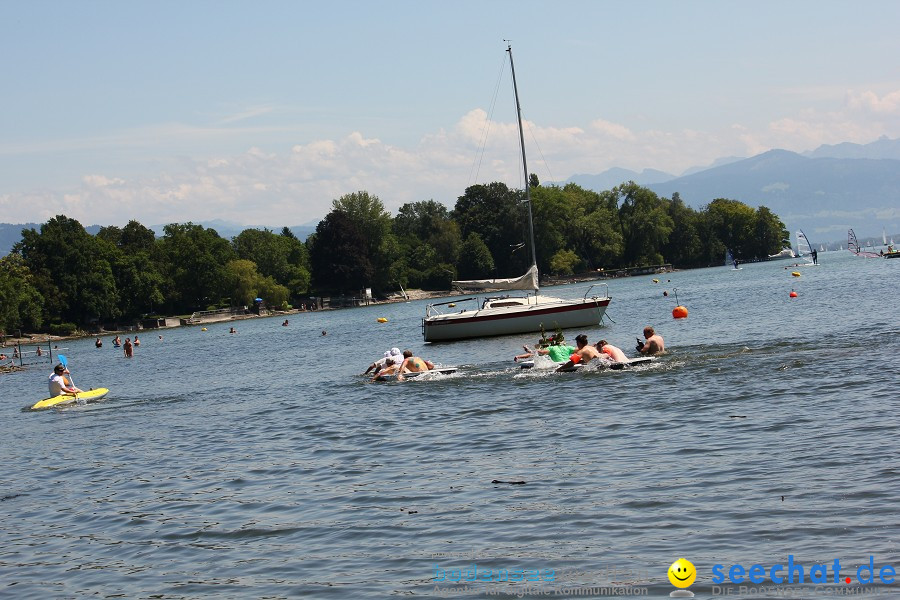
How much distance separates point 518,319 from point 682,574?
129 feet

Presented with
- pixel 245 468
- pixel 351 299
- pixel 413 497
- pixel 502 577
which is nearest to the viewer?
pixel 502 577

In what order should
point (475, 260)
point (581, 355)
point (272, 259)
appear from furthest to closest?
point (475, 260) → point (272, 259) → point (581, 355)

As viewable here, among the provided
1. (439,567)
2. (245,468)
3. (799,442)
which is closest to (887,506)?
(799,442)

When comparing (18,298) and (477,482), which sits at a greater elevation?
(18,298)

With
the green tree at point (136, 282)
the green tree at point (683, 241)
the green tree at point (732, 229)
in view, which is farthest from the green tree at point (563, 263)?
the green tree at point (136, 282)

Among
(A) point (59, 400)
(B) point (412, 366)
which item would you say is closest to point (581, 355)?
(B) point (412, 366)

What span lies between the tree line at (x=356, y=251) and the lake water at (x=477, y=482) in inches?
3967

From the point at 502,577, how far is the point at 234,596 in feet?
10.7

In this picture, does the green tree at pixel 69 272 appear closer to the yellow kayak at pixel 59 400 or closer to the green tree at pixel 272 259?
the green tree at pixel 272 259

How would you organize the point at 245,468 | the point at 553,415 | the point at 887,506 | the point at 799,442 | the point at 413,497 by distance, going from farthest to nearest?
the point at 553,415 < the point at 245,468 < the point at 799,442 < the point at 413,497 < the point at 887,506

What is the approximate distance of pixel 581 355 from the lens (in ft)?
98.4

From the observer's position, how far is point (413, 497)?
1543 cm

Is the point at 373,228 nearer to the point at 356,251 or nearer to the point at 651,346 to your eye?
the point at 356,251

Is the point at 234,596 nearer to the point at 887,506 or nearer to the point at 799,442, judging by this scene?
the point at 887,506
